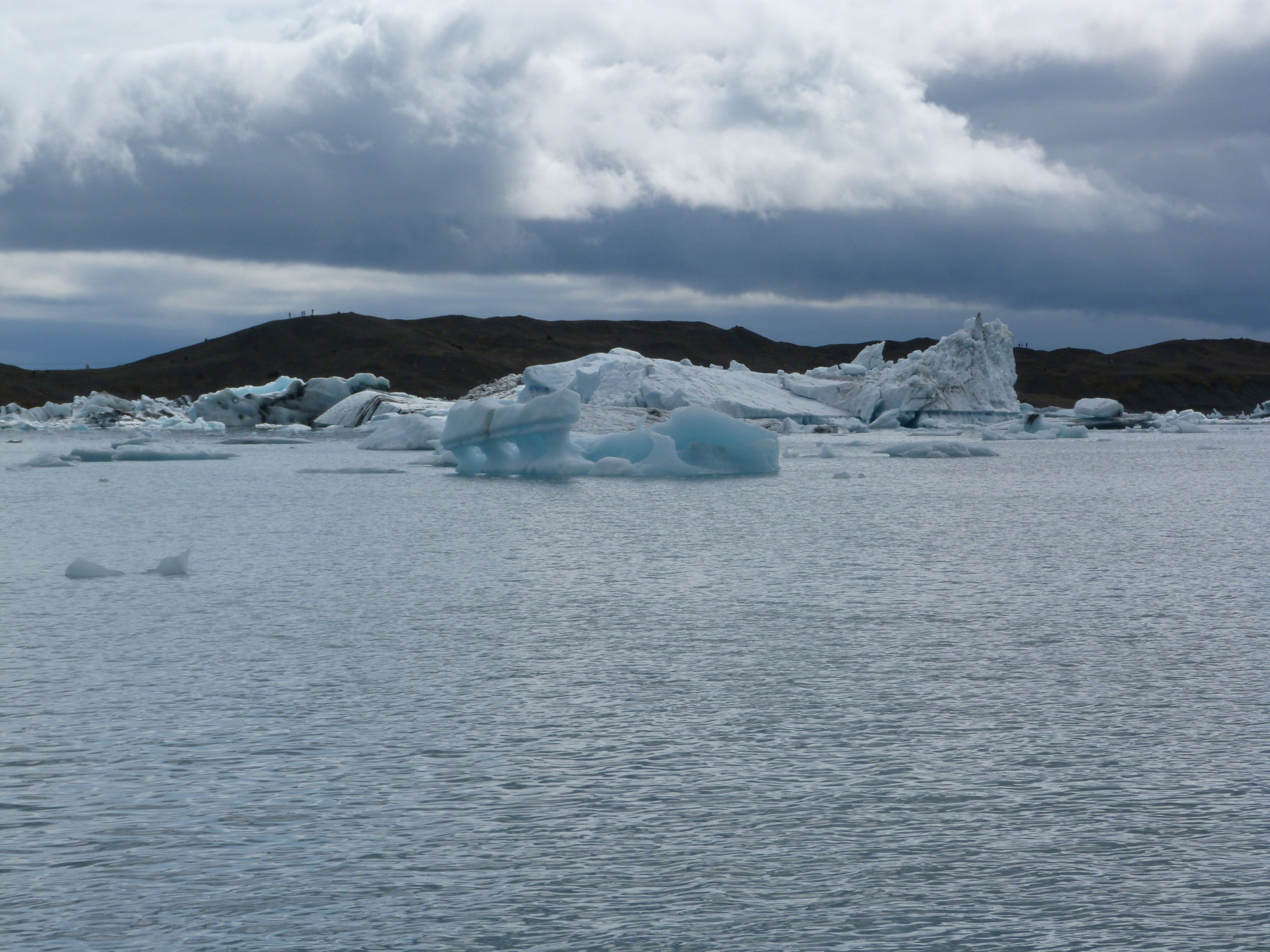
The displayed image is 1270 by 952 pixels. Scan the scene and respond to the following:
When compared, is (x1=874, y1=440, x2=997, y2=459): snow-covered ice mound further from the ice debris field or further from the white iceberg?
the white iceberg

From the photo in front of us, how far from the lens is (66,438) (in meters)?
38.9

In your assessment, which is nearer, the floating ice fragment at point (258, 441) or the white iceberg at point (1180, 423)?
the floating ice fragment at point (258, 441)

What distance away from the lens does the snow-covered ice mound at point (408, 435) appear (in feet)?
90.7

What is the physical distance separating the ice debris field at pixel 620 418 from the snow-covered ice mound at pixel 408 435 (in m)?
0.04

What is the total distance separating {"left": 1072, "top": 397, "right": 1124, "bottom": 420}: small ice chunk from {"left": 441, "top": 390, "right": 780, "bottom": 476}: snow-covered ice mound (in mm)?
32939

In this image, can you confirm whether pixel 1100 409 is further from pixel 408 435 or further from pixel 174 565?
pixel 174 565

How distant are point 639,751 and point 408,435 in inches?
975

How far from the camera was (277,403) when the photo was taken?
48.0 metres

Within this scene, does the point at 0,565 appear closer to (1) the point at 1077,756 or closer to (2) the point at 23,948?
(2) the point at 23,948

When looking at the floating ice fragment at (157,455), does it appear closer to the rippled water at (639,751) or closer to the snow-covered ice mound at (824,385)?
the snow-covered ice mound at (824,385)

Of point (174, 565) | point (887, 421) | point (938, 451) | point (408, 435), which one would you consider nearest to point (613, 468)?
point (938, 451)

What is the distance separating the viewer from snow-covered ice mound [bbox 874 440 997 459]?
23.8m

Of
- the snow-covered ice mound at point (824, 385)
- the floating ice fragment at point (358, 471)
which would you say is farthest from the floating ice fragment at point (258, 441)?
the floating ice fragment at point (358, 471)

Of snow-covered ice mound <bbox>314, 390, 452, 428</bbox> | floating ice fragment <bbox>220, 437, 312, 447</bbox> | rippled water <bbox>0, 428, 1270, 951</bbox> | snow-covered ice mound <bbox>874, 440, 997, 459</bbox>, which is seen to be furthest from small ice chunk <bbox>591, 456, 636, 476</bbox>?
snow-covered ice mound <bbox>314, 390, 452, 428</bbox>
